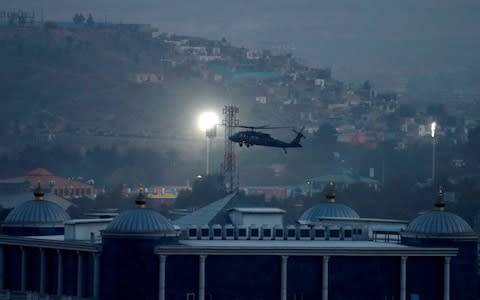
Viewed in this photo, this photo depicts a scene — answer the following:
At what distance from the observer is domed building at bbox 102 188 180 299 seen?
291 feet

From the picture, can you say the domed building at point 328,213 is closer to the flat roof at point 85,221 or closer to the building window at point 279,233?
the building window at point 279,233

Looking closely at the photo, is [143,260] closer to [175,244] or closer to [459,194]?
[175,244]

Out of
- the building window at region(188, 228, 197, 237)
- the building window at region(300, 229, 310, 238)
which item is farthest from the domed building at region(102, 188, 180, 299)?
the building window at region(300, 229, 310, 238)

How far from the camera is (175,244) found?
89375 mm

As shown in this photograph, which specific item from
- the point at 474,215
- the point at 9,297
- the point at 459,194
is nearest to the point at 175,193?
the point at 459,194

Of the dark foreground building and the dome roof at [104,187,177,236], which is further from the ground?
the dome roof at [104,187,177,236]

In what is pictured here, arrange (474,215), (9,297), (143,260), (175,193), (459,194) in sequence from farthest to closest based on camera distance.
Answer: (175,193), (459,194), (474,215), (9,297), (143,260)

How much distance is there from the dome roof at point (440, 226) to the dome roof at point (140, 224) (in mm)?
7964

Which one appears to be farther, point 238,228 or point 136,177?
point 136,177

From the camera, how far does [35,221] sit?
98.0 meters

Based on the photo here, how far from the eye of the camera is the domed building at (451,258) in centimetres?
8988

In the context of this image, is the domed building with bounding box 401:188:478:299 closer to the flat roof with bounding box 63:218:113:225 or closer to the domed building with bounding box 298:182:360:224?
the domed building with bounding box 298:182:360:224

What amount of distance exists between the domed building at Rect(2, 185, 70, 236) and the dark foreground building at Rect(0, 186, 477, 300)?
608 centimetres

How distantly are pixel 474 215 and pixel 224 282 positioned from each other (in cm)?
6175
